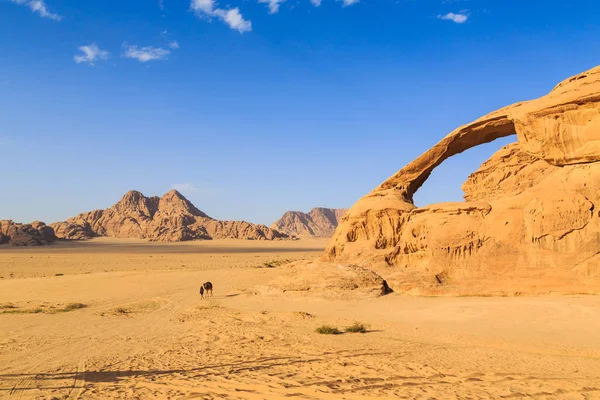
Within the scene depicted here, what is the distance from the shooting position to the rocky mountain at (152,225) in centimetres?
11138

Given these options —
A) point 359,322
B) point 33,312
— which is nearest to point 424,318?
point 359,322

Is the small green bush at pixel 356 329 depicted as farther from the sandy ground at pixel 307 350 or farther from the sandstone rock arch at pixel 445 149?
the sandstone rock arch at pixel 445 149

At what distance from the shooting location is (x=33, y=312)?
53.4 ft

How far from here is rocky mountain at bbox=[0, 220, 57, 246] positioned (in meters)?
78.8

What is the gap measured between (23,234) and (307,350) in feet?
295

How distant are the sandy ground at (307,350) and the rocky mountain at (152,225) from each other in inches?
3677

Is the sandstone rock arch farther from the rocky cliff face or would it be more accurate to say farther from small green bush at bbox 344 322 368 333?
small green bush at bbox 344 322 368 333

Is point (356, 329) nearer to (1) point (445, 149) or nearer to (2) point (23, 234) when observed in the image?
(1) point (445, 149)

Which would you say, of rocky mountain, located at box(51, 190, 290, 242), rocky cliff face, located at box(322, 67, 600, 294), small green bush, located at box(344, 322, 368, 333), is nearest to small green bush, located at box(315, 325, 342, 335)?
small green bush, located at box(344, 322, 368, 333)

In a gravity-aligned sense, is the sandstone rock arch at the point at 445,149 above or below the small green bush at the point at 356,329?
above

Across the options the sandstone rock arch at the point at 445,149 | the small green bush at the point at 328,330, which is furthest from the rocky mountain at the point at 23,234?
the small green bush at the point at 328,330

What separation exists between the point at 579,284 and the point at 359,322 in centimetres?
760

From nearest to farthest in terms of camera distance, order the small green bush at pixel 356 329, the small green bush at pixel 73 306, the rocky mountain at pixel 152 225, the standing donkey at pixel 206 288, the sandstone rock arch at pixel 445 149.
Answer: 1. the small green bush at pixel 356 329
2. the small green bush at pixel 73 306
3. the standing donkey at pixel 206 288
4. the sandstone rock arch at pixel 445 149
5. the rocky mountain at pixel 152 225

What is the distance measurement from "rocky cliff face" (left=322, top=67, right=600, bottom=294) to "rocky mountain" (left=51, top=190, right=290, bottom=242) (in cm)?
9273
